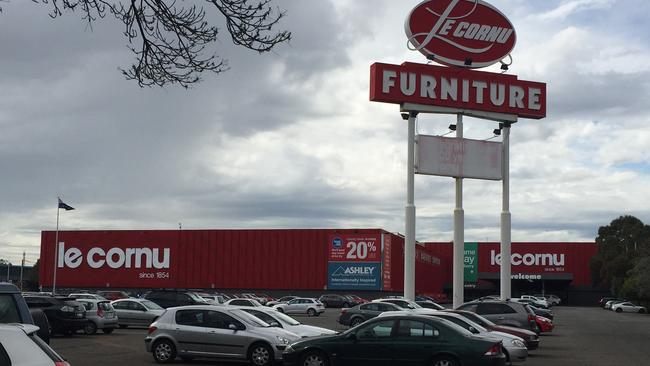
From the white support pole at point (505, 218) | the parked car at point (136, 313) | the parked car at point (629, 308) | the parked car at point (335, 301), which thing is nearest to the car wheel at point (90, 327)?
the parked car at point (136, 313)

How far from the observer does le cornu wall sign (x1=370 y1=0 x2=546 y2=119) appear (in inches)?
1393

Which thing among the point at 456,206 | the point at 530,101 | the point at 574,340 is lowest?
the point at 574,340

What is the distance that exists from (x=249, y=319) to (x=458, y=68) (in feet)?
69.4

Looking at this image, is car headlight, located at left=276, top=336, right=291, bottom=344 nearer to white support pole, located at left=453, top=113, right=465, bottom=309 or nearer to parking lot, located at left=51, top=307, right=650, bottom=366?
parking lot, located at left=51, top=307, right=650, bottom=366

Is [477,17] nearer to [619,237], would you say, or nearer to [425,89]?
[425,89]

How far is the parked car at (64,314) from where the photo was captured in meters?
27.0

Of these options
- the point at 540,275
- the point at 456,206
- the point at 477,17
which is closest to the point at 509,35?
the point at 477,17

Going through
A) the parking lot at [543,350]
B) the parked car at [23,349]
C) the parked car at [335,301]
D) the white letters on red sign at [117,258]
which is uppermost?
the white letters on red sign at [117,258]

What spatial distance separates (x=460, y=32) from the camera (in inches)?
1433

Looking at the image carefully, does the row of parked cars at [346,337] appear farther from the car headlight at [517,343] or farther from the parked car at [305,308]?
the parked car at [305,308]

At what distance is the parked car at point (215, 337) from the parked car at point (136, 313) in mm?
14313

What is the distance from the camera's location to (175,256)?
3095 inches

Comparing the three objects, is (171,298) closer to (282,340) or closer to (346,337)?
(282,340)

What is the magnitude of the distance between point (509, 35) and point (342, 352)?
983 inches
